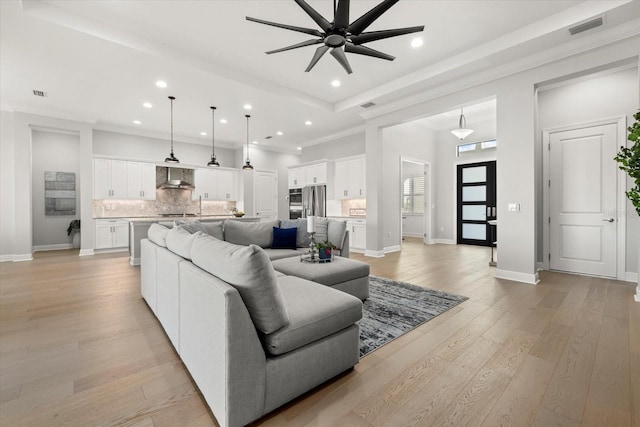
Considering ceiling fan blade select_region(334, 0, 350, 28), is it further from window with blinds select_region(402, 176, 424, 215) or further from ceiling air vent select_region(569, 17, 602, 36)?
window with blinds select_region(402, 176, 424, 215)

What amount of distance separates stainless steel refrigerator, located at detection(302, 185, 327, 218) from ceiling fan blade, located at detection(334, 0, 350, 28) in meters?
5.42

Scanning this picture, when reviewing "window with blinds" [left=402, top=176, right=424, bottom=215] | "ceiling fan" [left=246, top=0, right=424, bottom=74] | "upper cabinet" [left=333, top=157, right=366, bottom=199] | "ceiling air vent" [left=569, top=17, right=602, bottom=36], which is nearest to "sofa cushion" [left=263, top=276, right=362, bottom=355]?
"ceiling fan" [left=246, top=0, right=424, bottom=74]

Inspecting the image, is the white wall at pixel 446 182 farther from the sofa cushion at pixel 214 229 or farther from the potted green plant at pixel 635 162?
the sofa cushion at pixel 214 229

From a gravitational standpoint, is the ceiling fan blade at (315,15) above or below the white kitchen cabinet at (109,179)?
above

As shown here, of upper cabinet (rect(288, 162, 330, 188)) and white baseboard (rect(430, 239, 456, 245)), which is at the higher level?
upper cabinet (rect(288, 162, 330, 188))

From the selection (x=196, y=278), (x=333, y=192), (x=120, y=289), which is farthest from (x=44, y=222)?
(x=196, y=278)

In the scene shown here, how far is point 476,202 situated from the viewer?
7.95 metres

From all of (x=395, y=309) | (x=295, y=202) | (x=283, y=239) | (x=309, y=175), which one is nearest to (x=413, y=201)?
(x=309, y=175)

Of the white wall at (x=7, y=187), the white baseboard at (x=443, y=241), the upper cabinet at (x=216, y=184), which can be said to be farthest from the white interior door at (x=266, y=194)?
the white wall at (x=7, y=187)

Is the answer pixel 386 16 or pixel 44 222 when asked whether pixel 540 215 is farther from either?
pixel 44 222

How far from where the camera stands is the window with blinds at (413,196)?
9.35 metres

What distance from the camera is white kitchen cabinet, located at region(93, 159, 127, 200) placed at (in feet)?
22.5

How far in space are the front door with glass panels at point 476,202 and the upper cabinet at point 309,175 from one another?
3983mm

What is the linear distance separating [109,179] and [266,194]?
426 centimetres
